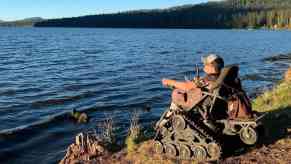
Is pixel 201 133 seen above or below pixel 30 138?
above

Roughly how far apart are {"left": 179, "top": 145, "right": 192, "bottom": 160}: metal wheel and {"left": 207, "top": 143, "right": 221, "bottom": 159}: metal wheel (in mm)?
418

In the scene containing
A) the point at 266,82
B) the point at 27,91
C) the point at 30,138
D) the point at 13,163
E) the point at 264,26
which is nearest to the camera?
the point at 13,163

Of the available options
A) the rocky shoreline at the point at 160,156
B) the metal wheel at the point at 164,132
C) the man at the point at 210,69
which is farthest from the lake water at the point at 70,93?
the man at the point at 210,69

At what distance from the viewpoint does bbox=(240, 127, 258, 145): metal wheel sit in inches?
379

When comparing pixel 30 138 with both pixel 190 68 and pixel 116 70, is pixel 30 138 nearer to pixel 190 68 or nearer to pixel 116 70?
pixel 116 70

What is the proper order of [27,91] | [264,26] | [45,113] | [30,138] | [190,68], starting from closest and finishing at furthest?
[30,138] → [45,113] → [27,91] → [190,68] → [264,26]

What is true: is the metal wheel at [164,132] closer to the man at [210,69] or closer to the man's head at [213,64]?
the man at [210,69]

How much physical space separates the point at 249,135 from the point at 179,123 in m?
1.50

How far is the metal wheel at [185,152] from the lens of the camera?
9555 mm

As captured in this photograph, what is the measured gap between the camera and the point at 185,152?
961cm

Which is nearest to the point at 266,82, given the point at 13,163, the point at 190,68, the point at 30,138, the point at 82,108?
the point at 190,68

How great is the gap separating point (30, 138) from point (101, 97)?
813 cm

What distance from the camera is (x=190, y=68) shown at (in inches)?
1523

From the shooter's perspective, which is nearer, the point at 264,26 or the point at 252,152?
the point at 252,152
